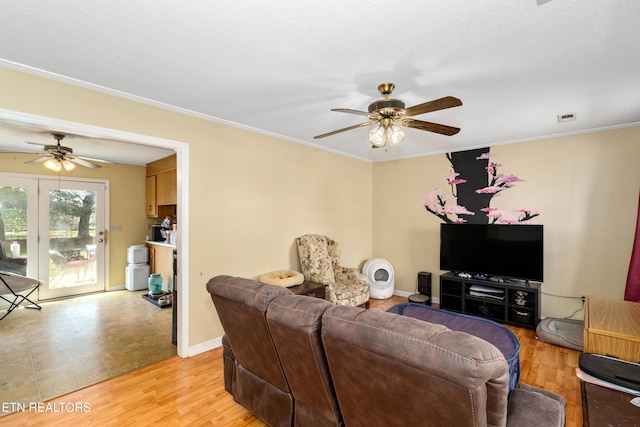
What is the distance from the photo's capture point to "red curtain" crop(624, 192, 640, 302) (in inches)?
125

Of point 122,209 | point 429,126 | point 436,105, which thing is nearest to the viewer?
point 436,105

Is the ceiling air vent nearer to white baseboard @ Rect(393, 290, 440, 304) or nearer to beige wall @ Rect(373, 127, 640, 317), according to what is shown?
beige wall @ Rect(373, 127, 640, 317)

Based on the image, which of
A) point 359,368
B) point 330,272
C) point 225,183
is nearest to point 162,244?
point 225,183

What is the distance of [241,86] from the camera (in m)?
2.47

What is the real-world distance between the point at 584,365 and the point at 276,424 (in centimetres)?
198

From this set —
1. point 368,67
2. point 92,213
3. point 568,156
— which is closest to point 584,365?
point 368,67

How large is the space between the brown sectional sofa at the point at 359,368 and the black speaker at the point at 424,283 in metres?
3.35

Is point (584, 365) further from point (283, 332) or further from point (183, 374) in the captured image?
point (183, 374)

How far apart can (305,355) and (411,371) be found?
22.9 inches

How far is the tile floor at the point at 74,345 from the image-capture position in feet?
8.27

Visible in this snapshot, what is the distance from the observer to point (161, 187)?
533 cm

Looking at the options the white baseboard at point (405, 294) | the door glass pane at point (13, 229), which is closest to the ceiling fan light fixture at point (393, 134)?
the white baseboard at point (405, 294)

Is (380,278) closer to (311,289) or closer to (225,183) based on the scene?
(311,289)
